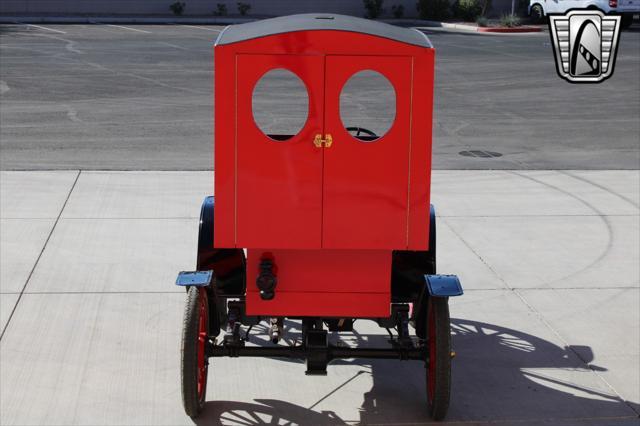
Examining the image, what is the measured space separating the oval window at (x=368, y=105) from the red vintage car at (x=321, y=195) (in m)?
9.04

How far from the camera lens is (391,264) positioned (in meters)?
6.50

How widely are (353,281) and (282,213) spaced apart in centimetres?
68

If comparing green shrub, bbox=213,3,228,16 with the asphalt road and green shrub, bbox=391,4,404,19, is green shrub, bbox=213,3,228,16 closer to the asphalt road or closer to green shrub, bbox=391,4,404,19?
green shrub, bbox=391,4,404,19

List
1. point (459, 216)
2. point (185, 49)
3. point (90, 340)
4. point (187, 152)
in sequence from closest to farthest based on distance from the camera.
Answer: point (90, 340)
point (459, 216)
point (187, 152)
point (185, 49)

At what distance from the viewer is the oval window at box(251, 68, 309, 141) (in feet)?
49.7

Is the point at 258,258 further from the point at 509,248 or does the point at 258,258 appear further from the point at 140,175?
the point at 140,175

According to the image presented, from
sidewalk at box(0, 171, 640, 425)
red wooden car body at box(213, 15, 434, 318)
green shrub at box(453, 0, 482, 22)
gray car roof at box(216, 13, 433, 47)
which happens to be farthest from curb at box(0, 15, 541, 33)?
red wooden car body at box(213, 15, 434, 318)

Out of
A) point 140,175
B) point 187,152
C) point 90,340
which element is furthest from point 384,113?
point 90,340

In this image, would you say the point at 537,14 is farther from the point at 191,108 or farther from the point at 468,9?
the point at 191,108

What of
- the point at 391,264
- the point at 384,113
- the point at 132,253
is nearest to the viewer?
the point at 391,264

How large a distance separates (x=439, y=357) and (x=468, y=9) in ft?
125

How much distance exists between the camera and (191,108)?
18.4m

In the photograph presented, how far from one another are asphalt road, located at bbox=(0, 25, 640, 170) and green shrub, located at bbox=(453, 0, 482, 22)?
12620 millimetres

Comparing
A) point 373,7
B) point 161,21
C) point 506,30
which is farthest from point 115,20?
point 506,30
